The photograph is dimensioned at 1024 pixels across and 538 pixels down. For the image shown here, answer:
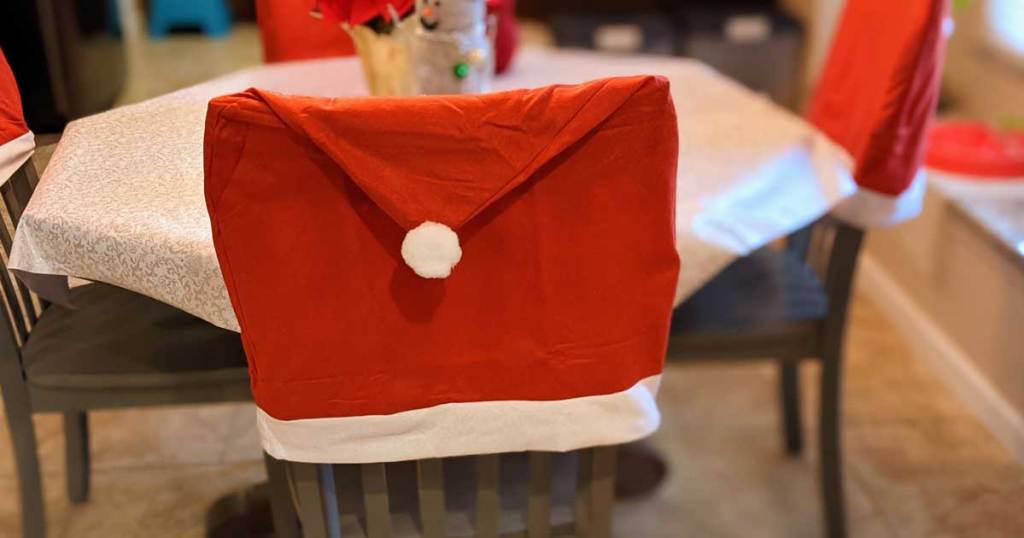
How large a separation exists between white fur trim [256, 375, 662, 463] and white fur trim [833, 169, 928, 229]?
1.55 feet

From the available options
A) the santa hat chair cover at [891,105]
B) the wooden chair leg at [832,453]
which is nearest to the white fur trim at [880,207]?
the santa hat chair cover at [891,105]

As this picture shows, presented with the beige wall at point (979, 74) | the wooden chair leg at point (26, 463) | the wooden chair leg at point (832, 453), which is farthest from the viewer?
the beige wall at point (979, 74)

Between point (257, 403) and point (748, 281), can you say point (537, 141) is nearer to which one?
point (257, 403)

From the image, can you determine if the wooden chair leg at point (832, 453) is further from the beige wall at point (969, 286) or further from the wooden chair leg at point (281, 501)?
the wooden chair leg at point (281, 501)

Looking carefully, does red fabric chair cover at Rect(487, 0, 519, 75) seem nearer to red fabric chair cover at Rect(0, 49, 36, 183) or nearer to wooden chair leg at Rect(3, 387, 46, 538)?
red fabric chair cover at Rect(0, 49, 36, 183)

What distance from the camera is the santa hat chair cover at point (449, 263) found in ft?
2.86

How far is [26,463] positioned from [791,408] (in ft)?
4.42

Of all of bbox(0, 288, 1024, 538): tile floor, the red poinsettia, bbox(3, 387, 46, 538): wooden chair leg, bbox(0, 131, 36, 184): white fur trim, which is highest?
the red poinsettia

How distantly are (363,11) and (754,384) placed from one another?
50.6 inches

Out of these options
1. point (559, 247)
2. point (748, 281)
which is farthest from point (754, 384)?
point (559, 247)

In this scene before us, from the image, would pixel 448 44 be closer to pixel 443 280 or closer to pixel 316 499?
pixel 443 280

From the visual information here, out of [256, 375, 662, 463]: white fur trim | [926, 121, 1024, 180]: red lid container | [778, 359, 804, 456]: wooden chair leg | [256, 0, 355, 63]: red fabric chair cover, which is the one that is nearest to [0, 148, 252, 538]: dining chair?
[256, 375, 662, 463]: white fur trim

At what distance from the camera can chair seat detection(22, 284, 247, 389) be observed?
121 centimetres

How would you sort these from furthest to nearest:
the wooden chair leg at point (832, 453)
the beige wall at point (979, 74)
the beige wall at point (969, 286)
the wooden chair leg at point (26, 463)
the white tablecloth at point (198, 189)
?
the beige wall at point (979, 74)
the beige wall at point (969, 286)
the wooden chair leg at point (832, 453)
the wooden chair leg at point (26, 463)
the white tablecloth at point (198, 189)
